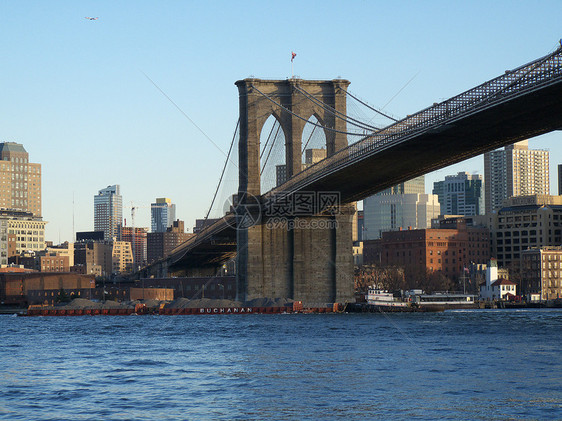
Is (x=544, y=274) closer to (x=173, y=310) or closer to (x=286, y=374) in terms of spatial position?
(x=173, y=310)

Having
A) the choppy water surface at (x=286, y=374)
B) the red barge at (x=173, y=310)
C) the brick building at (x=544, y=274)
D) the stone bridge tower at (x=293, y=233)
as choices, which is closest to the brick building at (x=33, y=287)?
the red barge at (x=173, y=310)

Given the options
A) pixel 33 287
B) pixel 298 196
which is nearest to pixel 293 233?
pixel 298 196

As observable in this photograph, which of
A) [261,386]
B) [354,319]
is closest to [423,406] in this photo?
[261,386]

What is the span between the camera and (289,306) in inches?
3068

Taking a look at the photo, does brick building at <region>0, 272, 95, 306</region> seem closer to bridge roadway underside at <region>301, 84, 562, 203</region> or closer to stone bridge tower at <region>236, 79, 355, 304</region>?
stone bridge tower at <region>236, 79, 355, 304</region>

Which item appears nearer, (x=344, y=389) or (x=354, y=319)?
(x=344, y=389)

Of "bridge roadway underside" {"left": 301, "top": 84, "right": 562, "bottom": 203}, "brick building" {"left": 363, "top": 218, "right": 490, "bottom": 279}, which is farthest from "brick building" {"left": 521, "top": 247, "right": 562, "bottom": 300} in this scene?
"bridge roadway underside" {"left": 301, "top": 84, "right": 562, "bottom": 203}

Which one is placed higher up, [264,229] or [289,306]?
[264,229]

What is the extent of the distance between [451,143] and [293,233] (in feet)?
78.4

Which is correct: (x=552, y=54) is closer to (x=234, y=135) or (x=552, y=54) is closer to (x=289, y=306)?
(x=289, y=306)

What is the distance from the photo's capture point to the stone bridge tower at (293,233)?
255 feet

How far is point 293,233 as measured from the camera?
7900cm

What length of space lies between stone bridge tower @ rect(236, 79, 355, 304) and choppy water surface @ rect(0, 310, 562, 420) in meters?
22.6

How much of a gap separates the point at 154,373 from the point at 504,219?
133403 millimetres
